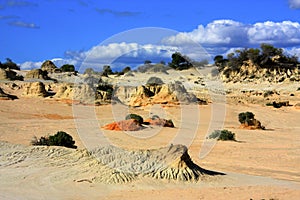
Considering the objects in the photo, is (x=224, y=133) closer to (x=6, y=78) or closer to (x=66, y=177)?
(x=66, y=177)

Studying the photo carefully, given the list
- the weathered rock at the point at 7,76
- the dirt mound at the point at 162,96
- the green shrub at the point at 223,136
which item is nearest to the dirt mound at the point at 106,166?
the green shrub at the point at 223,136

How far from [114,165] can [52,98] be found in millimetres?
22834

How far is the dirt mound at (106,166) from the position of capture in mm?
10406

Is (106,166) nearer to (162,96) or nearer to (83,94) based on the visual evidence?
(83,94)

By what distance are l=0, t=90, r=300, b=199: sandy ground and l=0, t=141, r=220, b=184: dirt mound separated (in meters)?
0.09

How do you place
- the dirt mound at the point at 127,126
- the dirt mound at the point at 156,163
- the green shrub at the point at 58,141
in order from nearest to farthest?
the dirt mound at the point at 156,163 < the green shrub at the point at 58,141 < the dirt mound at the point at 127,126

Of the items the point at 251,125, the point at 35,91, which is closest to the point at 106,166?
the point at 251,125

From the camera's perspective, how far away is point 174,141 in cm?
1858

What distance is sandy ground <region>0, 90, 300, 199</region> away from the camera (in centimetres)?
976

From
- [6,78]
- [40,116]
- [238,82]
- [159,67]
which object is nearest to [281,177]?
[40,116]

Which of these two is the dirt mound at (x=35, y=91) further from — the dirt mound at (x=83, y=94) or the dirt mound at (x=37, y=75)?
the dirt mound at (x=37, y=75)

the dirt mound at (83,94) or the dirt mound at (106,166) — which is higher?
the dirt mound at (83,94)

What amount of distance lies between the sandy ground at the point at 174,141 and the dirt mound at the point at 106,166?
0.09 meters

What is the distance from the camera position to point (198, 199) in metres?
9.41
